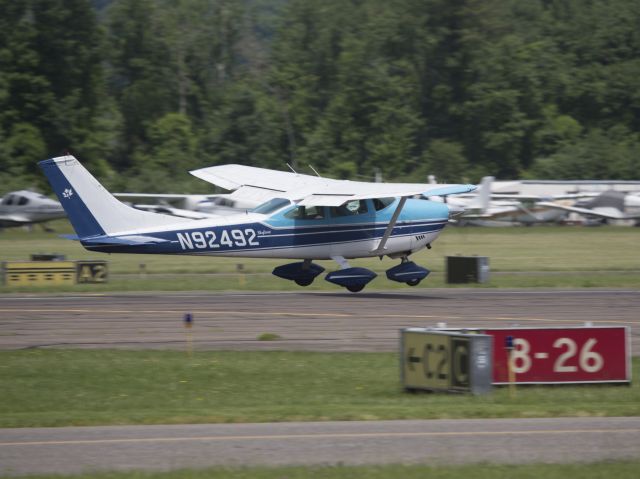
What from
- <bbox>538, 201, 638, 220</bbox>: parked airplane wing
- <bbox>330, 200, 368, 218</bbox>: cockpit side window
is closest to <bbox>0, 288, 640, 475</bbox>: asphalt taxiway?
<bbox>330, 200, 368, 218</bbox>: cockpit side window

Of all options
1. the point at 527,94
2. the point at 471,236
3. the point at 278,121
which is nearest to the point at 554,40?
the point at 527,94

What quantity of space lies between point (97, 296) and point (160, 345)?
29.8ft

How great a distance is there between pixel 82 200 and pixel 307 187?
21.7 feet

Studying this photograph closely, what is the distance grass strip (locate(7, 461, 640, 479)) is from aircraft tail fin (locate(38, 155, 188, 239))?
15.8 meters

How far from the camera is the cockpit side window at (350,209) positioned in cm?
2769

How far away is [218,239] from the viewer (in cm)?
2670

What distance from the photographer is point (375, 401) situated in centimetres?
1423

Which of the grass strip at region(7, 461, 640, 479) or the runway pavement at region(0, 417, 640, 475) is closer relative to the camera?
the grass strip at region(7, 461, 640, 479)

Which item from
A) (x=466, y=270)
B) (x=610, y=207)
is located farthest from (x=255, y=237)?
(x=610, y=207)

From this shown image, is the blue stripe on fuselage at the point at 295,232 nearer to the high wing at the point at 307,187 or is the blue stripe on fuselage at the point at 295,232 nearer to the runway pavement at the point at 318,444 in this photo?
the high wing at the point at 307,187

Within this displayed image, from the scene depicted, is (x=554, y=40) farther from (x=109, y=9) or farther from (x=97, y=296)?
(x=97, y=296)

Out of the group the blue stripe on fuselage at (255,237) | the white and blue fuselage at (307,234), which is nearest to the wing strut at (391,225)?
the white and blue fuselage at (307,234)

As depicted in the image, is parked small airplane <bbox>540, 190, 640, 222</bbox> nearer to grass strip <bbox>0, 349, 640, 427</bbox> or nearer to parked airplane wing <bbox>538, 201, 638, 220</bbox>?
parked airplane wing <bbox>538, 201, 638, 220</bbox>

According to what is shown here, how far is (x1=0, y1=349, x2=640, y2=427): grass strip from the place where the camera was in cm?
1295
